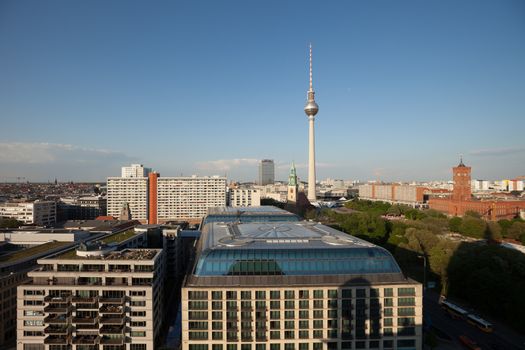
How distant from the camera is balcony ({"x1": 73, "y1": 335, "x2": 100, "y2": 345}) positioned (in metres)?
39.7

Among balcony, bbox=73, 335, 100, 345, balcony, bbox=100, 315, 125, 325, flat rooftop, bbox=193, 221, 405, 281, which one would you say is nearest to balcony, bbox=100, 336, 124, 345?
balcony, bbox=73, 335, 100, 345

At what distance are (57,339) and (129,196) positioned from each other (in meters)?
108

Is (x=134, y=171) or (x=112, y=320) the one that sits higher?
(x=134, y=171)

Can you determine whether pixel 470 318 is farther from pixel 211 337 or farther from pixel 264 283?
pixel 211 337

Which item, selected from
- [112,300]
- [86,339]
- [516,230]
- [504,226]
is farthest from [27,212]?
[504,226]

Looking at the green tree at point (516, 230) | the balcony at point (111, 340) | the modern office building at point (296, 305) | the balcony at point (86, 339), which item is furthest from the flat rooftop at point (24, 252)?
the green tree at point (516, 230)

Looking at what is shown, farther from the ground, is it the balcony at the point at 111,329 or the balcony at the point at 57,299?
the balcony at the point at 57,299

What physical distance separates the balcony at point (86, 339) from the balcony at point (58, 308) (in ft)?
10.4

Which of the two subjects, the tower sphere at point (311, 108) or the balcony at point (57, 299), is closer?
the balcony at point (57, 299)

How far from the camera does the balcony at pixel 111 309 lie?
132 feet

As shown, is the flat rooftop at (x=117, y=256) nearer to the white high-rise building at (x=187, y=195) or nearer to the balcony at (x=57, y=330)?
the balcony at (x=57, y=330)

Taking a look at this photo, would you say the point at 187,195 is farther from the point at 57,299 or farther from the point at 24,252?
the point at 57,299

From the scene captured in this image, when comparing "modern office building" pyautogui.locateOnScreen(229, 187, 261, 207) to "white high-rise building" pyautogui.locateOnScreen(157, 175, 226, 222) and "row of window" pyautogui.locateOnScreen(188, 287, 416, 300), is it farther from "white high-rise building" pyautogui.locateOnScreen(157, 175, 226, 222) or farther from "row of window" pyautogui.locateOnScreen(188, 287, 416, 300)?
"row of window" pyautogui.locateOnScreen(188, 287, 416, 300)

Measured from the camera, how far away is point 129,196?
143250 millimetres
